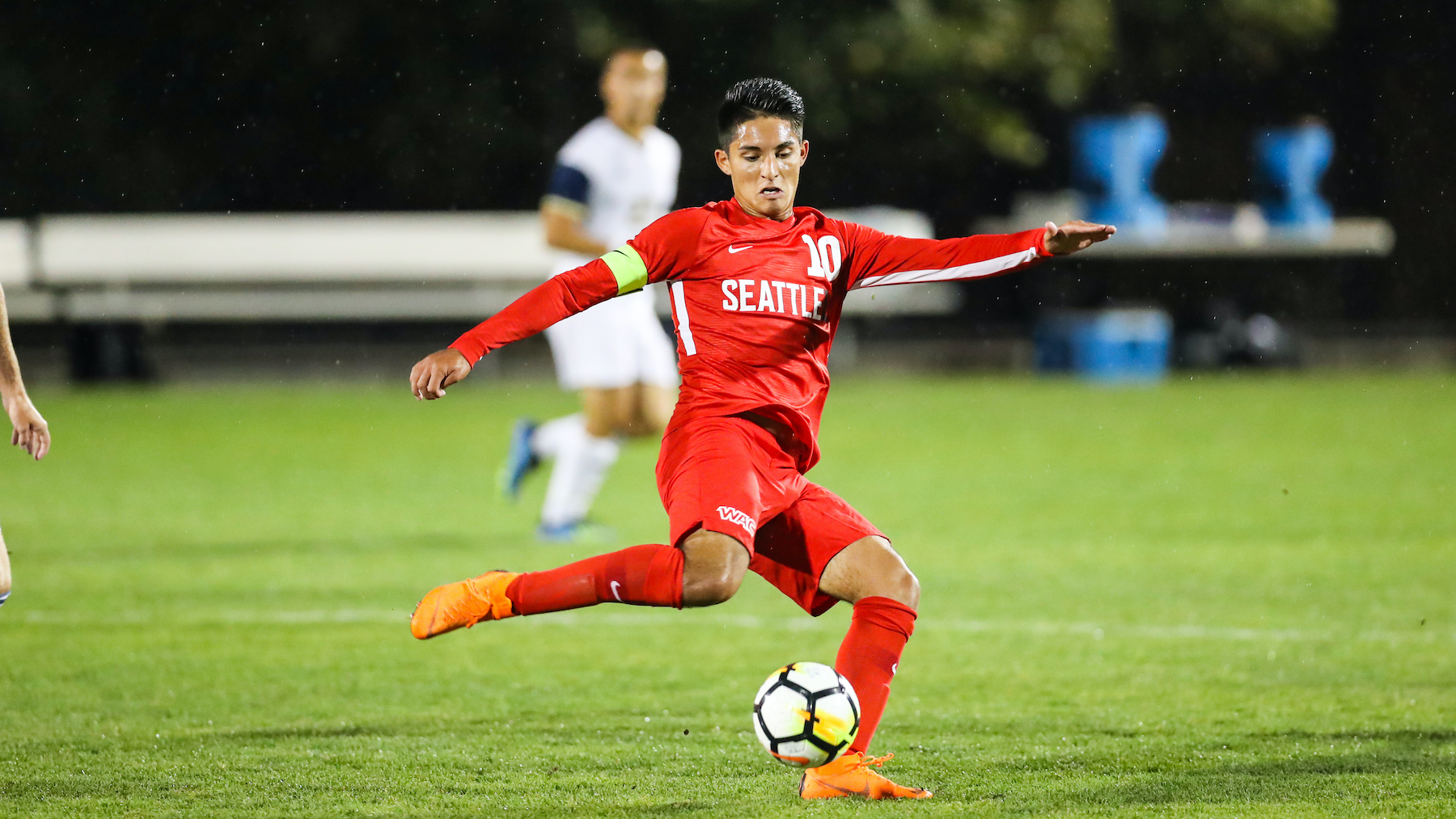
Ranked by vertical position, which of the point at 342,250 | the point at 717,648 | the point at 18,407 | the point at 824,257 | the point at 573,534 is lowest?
the point at 717,648

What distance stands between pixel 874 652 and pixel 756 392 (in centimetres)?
76

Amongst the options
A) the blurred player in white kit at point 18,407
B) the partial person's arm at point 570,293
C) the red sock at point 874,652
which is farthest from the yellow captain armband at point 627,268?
the blurred player in white kit at point 18,407

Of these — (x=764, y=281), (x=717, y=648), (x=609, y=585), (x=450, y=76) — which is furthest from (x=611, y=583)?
(x=450, y=76)

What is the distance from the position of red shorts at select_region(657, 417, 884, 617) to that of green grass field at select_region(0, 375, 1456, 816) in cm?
54

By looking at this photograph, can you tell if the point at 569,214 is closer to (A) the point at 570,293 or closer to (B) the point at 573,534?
(B) the point at 573,534

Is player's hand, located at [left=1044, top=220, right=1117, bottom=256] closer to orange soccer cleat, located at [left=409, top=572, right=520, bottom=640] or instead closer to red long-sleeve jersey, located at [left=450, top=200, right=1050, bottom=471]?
red long-sleeve jersey, located at [left=450, top=200, right=1050, bottom=471]

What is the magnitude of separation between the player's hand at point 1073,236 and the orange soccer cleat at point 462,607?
168cm

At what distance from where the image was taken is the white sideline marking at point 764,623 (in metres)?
6.40

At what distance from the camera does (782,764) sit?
443 cm

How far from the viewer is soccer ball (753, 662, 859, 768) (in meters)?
4.00

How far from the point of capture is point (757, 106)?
14.5 feet

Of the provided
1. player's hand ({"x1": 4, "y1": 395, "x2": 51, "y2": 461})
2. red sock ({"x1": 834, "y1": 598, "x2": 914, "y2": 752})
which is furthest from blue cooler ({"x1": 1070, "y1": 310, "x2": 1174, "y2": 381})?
player's hand ({"x1": 4, "y1": 395, "x2": 51, "y2": 461})

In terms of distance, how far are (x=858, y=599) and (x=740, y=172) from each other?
47.1 inches

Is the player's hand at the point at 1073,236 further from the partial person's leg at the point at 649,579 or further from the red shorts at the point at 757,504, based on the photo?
the partial person's leg at the point at 649,579
